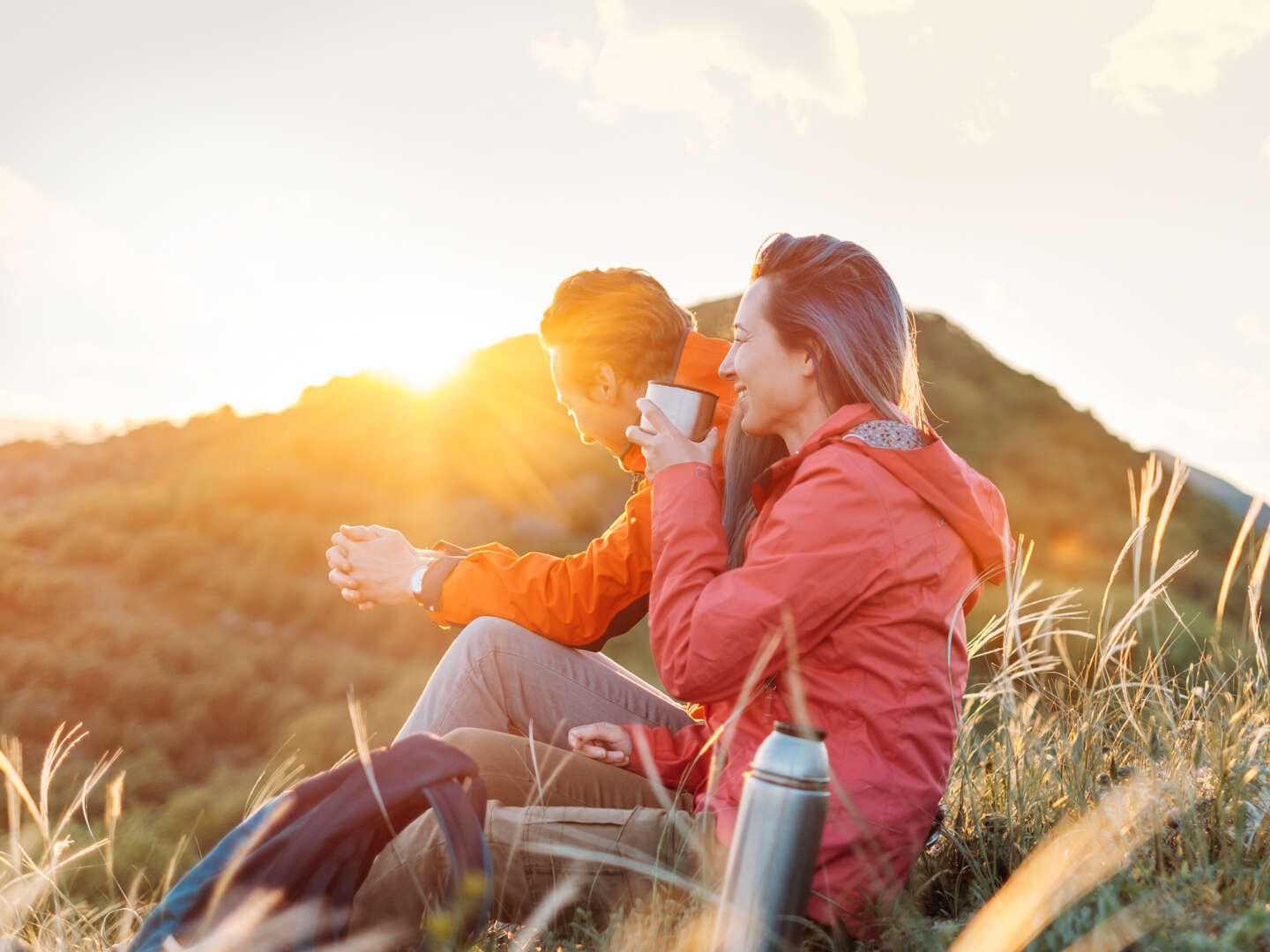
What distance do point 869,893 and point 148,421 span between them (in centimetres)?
1647

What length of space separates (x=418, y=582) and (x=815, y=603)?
52.9 inches

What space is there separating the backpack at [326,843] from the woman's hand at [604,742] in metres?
→ 0.48

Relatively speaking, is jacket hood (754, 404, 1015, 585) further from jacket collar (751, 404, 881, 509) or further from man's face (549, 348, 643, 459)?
man's face (549, 348, 643, 459)

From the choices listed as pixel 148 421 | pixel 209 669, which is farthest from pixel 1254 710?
pixel 148 421

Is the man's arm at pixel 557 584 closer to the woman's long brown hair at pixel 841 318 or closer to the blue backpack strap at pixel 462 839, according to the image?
the woman's long brown hair at pixel 841 318

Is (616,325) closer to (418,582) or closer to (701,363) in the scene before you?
(701,363)

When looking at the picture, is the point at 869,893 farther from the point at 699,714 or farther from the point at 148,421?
the point at 148,421

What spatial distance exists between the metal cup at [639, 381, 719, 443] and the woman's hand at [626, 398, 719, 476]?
0.37 feet

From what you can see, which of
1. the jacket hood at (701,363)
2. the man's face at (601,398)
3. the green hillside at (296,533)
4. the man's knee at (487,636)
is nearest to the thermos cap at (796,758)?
the man's knee at (487,636)

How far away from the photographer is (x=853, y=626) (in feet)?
5.23

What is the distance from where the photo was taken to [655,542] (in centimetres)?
178

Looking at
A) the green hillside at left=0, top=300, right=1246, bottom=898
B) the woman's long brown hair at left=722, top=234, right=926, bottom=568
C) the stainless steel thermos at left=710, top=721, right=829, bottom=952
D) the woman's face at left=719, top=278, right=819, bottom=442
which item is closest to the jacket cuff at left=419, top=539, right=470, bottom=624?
the woman's long brown hair at left=722, top=234, right=926, bottom=568

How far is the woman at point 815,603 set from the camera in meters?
1.55

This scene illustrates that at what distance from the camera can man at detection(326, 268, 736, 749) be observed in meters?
2.28
